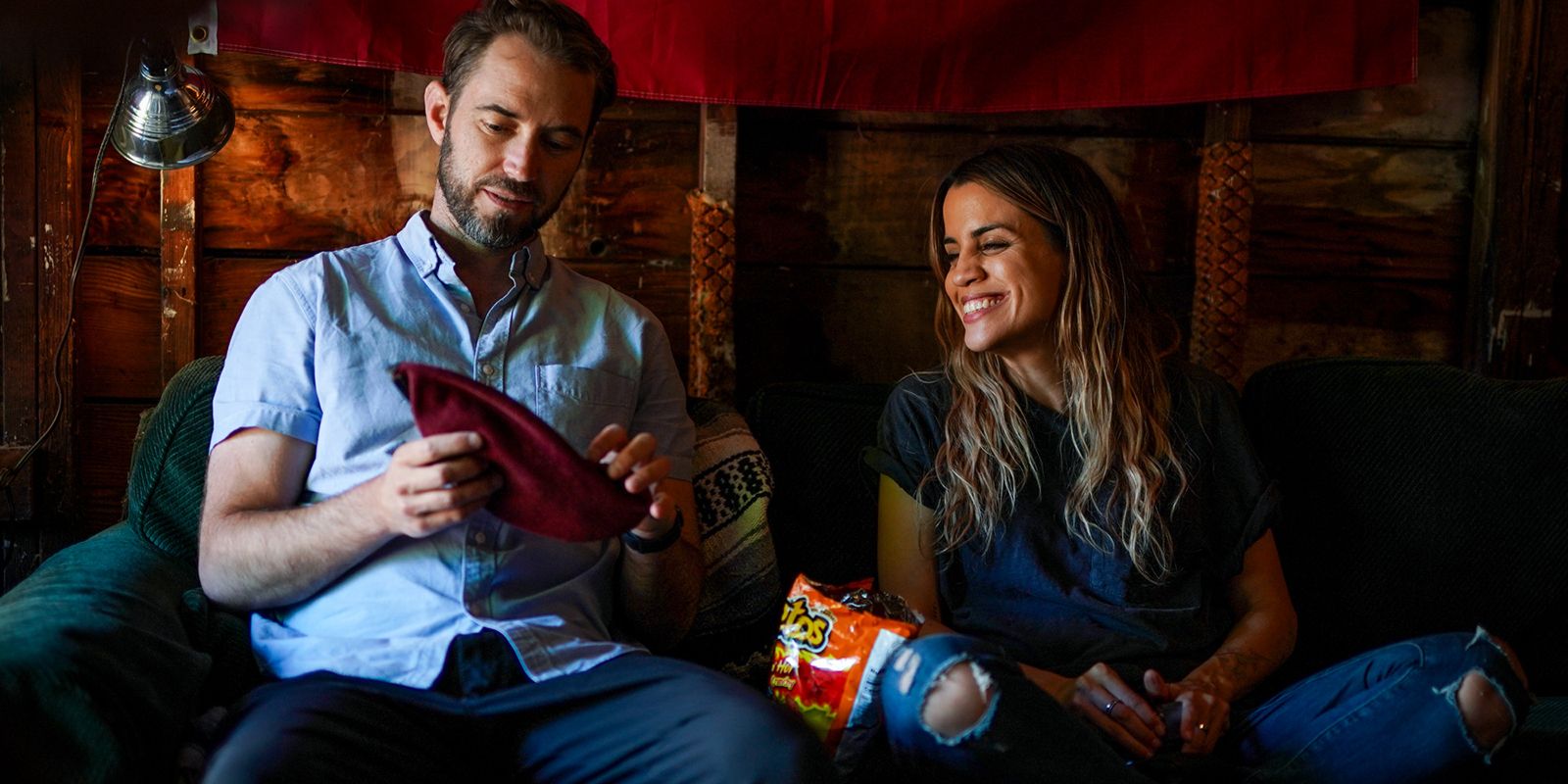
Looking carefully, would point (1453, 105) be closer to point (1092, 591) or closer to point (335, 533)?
point (1092, 591)

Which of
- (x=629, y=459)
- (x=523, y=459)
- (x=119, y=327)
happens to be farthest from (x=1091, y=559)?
(x=119, y=327)

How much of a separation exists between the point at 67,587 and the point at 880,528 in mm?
1037

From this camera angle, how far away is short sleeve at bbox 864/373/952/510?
169 cm

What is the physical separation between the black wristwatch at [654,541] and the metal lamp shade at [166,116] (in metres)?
0.91

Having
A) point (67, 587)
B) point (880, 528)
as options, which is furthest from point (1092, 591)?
point (67, 587)

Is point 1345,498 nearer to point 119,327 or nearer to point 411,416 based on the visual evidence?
point 411,416

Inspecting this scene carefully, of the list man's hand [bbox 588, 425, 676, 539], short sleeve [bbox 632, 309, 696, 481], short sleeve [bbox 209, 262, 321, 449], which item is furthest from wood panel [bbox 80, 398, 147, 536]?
man's hand [bbox 588, 425, 676, 539]

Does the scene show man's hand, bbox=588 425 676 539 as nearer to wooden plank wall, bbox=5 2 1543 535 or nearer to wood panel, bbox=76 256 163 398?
wooden plank wall, bbox=5 2 1543 535

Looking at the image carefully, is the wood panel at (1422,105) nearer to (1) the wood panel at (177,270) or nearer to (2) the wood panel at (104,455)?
(1) the wood panel at (177,270)

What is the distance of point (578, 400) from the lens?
1.55 meters

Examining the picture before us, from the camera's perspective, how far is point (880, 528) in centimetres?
173

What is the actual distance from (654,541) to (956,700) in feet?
1.47

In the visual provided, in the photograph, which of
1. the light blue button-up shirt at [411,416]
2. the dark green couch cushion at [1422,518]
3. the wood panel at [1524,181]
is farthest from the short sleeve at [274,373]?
the wood panel at [1524,181]

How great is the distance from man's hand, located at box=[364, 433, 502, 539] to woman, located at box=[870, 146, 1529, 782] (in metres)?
0.57
